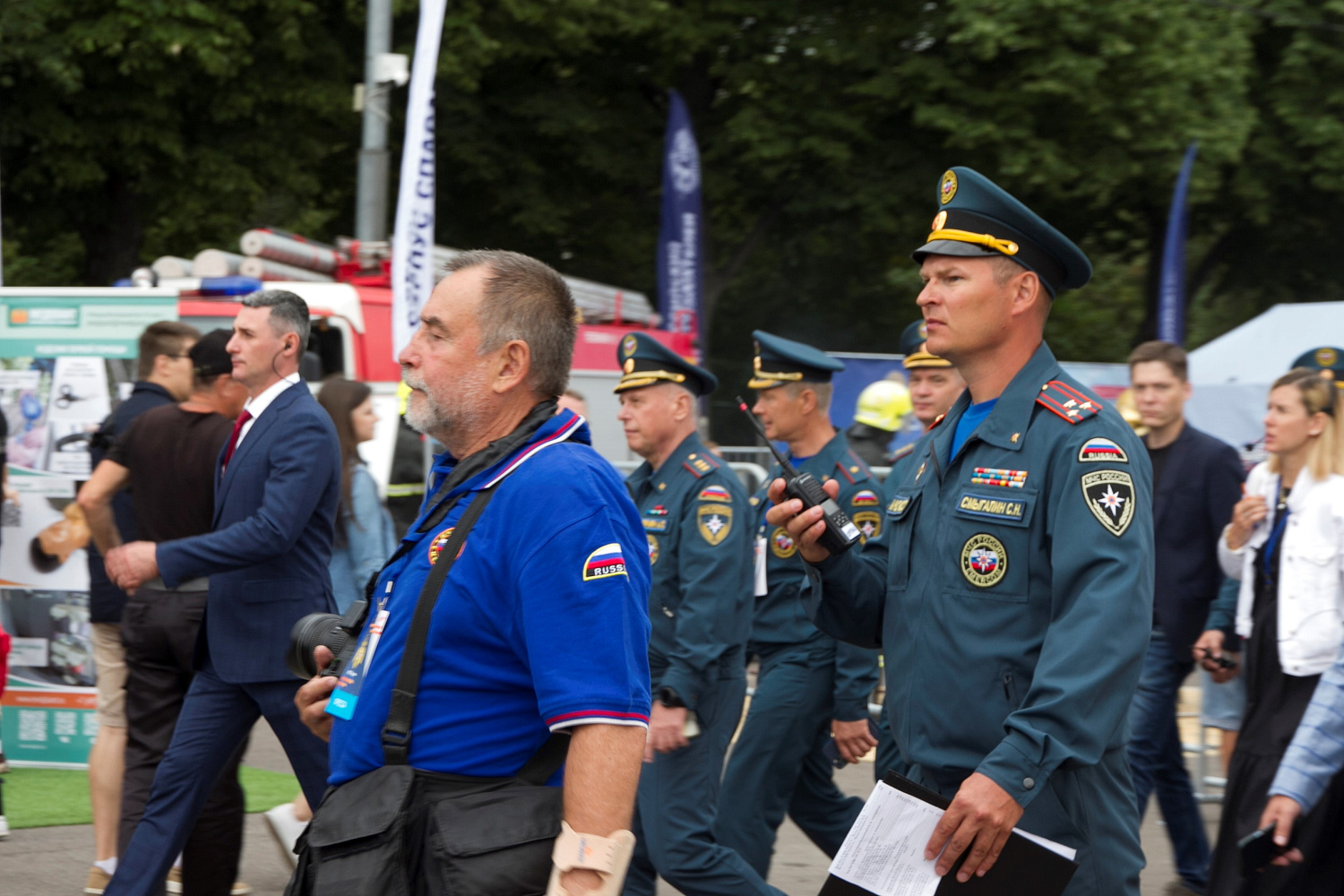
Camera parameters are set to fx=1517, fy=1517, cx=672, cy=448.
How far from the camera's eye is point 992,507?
2.75 meters

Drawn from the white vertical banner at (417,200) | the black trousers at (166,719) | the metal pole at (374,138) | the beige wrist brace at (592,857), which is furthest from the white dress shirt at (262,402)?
the metal pole at (374,138)

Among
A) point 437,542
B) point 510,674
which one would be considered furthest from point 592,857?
point 437,542

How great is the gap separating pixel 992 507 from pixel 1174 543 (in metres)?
3.86

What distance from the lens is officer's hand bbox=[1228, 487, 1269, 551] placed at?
543cm

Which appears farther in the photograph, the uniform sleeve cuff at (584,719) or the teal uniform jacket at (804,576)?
the teal uniform jacket at (804,576)

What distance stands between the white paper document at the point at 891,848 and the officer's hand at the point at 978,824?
4 centimetres

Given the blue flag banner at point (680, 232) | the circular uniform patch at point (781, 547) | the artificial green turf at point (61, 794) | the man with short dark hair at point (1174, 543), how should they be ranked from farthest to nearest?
the blue flag banner at point (680, 232), the artificial green turf at point (61, 794), the man with short dark hair at point (1174, 543), the circular uniform patch at point (781, 547)

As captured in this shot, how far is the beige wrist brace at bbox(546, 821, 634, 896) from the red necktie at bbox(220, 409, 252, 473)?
2.62m

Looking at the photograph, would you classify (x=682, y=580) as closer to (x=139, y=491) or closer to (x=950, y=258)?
(x=139, y=491)

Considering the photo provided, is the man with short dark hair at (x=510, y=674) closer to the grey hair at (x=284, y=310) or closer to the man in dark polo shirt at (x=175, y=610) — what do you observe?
the grey hair at (x=284, y=310)

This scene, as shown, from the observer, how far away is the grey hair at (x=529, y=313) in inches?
102

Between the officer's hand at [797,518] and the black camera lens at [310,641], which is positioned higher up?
the officer's hand at [797,518]

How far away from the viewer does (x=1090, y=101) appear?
18703 millimetres

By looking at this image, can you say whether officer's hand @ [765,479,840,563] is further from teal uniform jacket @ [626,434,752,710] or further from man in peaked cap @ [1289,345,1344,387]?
man in peaked cap @ [1289,345,1344,387]
